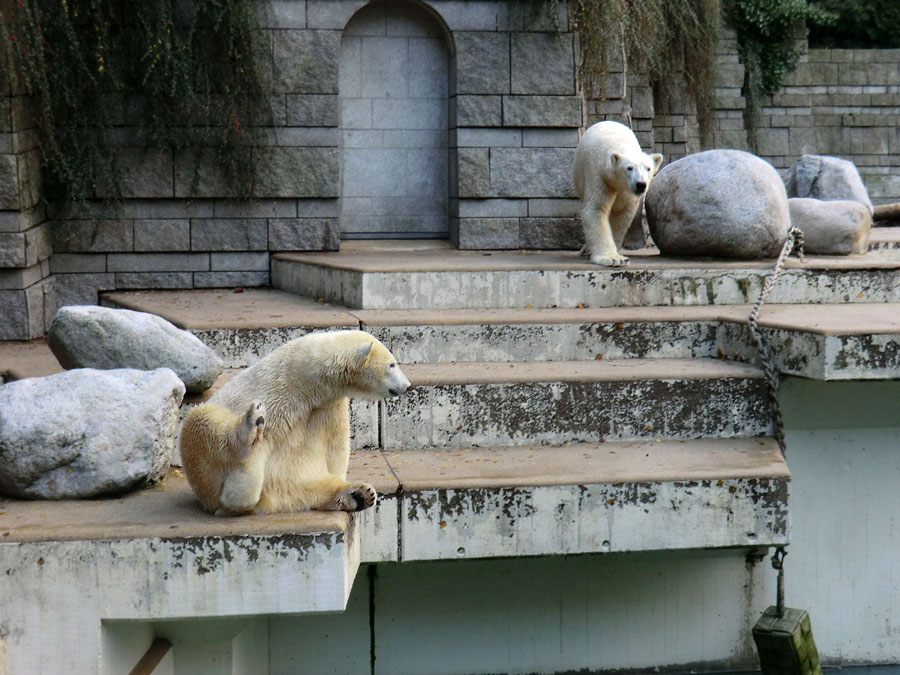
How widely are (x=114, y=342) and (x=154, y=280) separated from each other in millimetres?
2803

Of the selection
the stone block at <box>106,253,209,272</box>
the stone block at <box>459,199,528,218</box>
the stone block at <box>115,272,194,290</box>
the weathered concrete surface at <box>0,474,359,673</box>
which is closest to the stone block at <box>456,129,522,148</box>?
the stone block at <box>459,199,528,218</box>

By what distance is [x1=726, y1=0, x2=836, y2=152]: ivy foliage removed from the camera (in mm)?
14719

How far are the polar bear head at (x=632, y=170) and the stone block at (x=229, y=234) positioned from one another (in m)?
2.32

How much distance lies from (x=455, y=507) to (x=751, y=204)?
124 inches

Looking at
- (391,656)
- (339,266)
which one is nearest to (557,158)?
(339,266)

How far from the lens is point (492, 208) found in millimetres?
7422

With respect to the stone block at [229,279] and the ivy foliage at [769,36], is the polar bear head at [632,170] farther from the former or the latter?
the ivy foliage at [769,36]

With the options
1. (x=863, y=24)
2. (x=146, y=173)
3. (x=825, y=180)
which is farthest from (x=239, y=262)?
(x=863, y=24)

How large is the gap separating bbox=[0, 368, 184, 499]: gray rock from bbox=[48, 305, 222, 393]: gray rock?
0.42m

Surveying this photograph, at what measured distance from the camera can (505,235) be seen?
745 centimetres

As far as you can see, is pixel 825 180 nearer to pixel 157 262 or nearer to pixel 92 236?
pixel 157 262

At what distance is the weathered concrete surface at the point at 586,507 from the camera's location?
4.09m

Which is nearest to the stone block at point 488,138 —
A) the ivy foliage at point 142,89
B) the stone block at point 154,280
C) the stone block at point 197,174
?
the ivy foliage at point 142,89

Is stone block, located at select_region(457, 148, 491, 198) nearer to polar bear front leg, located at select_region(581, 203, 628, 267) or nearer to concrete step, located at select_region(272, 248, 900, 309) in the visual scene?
polar bear front leg, located at select_region(581, 203, 628, 267)
